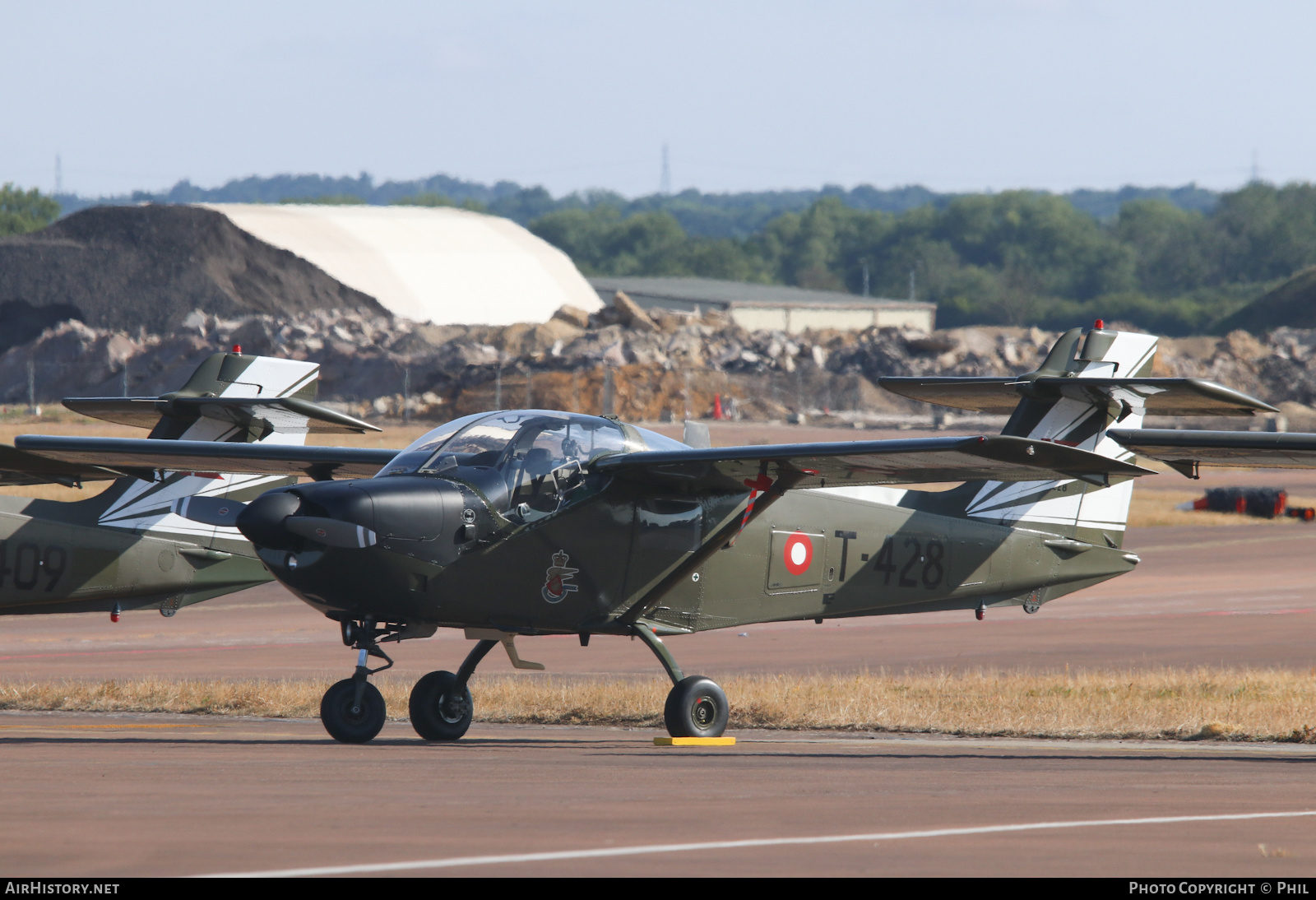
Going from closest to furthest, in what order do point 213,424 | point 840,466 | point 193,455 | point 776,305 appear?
point 840,466
point 193,455
point 213,424
point 776,305

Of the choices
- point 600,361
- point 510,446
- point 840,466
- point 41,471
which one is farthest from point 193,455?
point 600,361

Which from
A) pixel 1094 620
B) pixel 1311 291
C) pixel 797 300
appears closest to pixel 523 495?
pixel 1094 620

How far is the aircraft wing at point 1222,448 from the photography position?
13.4 meters

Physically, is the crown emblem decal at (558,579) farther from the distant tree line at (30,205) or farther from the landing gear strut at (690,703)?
the distant tree line at (30,205)

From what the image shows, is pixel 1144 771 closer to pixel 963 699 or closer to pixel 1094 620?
pixel 963 699

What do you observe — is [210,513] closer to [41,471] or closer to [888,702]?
[41,471]

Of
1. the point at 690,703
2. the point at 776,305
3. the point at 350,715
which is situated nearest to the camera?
the point at 350,715

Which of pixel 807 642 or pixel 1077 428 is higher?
pixel 1077 428

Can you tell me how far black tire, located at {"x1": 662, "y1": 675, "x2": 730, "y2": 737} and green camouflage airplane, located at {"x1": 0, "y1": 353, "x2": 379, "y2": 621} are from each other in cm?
524

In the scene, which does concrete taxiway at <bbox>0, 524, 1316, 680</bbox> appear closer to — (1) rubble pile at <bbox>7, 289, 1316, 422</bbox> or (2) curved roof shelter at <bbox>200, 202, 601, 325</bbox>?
(1) rubble pile at <bbox>7, 289, 1316, 422</bbox>

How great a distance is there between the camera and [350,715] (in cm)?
1316

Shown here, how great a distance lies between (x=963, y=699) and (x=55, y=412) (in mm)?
74500

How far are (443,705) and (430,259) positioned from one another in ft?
325

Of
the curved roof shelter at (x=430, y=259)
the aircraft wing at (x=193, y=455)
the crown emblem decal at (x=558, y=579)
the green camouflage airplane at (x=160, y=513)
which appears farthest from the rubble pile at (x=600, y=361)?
the crown emblem decal at (x=558, y=579)
